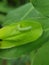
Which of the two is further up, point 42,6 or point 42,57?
point 42,6

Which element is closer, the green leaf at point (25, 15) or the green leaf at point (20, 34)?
the green leaf at point (20, 34)

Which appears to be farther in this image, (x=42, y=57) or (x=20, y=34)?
(x=42, y=57)

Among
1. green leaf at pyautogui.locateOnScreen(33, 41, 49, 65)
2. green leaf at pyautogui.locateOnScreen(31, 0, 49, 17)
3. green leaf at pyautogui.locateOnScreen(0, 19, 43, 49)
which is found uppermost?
green leaf at pyautogui.locateOnScreen(31, 0, 49, 17)

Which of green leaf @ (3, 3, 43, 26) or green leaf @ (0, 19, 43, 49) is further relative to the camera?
green leaf @ (3, 3, 43, 26)

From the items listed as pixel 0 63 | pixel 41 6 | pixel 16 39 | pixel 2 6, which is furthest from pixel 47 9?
pixel 2 6

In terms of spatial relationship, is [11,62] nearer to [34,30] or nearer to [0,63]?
[0,63]

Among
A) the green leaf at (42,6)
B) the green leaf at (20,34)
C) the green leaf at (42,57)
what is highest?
the green leaf at (42,6)
